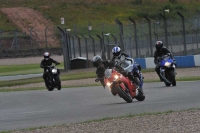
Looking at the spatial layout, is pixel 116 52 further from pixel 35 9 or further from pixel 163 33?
pixel 35 9

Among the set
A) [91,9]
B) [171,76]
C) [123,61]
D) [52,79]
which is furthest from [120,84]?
[91,9]

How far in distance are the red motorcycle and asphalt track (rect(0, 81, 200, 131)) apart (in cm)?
20

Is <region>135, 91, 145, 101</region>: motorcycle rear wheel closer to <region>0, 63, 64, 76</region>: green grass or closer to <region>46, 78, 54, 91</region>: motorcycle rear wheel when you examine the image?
<region>46, 78, 54, 91</region>: motorcycle rear wheel

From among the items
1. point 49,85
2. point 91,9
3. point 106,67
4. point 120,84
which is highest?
point 91,9

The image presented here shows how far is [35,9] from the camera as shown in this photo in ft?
280

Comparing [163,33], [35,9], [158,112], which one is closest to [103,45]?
[163,33]

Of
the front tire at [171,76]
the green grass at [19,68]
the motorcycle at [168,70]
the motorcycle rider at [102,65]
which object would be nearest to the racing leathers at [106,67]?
the motorcycle rider at [102,65]

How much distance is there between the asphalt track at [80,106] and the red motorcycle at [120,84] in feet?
0.67

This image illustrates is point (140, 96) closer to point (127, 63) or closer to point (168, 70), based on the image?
point (127, 63)

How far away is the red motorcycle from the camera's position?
16.0 meters

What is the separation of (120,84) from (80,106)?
1.08 meters

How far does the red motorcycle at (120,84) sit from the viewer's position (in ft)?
52.5

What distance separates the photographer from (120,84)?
52.7 feet

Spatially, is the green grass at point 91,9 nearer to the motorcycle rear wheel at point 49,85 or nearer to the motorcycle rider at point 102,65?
the motorcycle rear wheel at point 49,85
